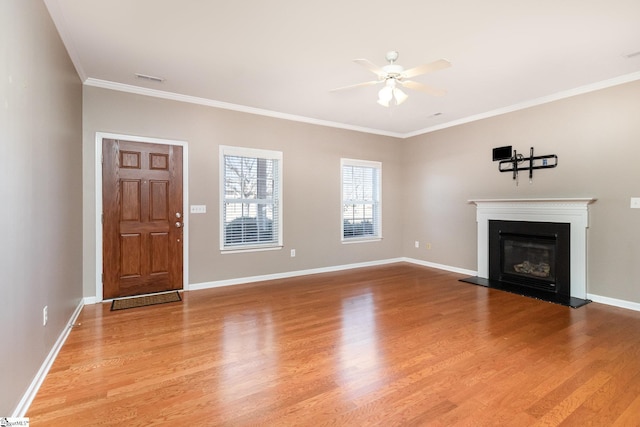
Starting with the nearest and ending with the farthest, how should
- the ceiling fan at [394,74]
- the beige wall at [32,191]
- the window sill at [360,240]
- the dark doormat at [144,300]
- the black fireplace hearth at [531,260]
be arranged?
the beige wall at [32,191], the ceiling fan at [394,74], the dark doormat at [144,300], the black fireplace hearth at [531,260], the window sill at [360,240]

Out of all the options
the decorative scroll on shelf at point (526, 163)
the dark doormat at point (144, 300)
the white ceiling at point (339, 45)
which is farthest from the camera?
the decorative scroll on shelf at point (526, 163)

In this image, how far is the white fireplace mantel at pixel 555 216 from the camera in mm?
3986

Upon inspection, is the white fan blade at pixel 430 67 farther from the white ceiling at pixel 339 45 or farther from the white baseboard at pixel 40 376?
the white baseboard at pixel 40 376

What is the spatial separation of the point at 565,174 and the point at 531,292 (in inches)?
65.9

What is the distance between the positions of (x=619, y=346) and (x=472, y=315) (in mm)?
1178

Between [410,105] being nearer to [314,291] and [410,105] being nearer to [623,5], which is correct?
[623,5]

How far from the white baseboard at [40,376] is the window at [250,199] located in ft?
6.86

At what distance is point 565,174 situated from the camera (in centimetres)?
421

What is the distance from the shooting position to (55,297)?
2.60 m

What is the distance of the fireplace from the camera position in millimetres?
4152

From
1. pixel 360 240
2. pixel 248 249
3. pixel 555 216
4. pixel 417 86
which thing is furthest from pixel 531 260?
pixel 248 249

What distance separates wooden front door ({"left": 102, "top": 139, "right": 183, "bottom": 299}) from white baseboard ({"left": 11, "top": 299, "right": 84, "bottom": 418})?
962 millimetres

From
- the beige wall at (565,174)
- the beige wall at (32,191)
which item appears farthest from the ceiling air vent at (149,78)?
the beige wall at (565,174)

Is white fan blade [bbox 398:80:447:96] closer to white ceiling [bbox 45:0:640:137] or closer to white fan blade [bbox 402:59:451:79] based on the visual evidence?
white fan blade [bbox 402:59:451:79]
